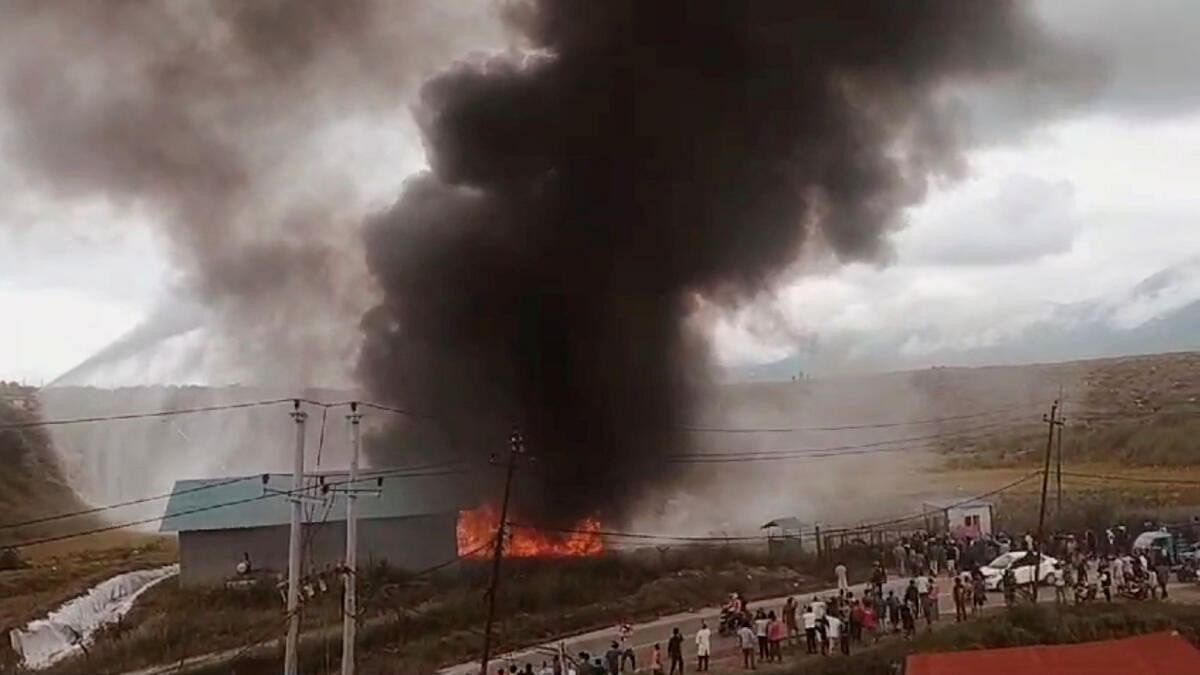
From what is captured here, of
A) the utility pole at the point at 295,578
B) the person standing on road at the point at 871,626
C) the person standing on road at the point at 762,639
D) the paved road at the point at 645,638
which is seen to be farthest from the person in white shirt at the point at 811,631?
the utility pole at the point at 295,578

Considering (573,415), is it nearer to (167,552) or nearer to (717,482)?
(717,482)

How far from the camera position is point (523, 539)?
39344 millimetres

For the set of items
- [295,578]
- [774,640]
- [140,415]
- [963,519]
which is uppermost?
[140,415]

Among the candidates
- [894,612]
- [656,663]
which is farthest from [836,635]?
[656,663]

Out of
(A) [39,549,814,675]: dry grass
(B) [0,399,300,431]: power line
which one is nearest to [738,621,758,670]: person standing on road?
(A) [39,549,814,675]: dry grass

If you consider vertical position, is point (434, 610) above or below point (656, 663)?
above

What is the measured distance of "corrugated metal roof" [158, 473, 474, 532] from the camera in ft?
118

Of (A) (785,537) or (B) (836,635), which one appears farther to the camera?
(A) (785,537)

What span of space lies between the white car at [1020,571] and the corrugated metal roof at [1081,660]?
42.8ft

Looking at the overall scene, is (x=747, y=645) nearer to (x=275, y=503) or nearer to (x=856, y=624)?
(x=856, y=624)

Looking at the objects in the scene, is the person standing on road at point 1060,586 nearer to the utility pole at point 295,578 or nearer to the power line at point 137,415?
the utility pole at point 295,578

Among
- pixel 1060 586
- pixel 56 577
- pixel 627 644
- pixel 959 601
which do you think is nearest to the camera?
pixel 627 644

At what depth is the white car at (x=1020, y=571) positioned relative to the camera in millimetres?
34312

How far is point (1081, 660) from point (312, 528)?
71.0 ft
